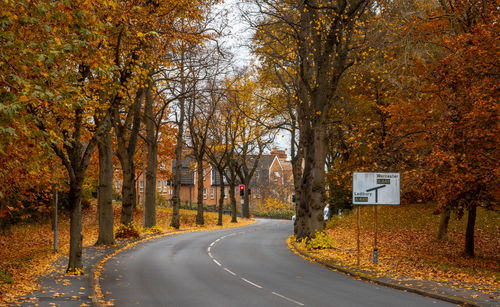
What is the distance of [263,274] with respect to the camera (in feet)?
52.7

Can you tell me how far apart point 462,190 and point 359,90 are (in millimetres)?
19725

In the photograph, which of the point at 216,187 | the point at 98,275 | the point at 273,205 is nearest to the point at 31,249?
the point at 98,275

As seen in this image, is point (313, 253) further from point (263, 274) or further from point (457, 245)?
point (457, 245)

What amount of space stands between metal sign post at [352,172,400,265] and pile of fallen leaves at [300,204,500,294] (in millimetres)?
2340

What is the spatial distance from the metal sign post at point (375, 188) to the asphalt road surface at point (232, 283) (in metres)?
2.93

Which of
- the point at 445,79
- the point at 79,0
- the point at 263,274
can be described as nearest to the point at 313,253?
the point at 263,274

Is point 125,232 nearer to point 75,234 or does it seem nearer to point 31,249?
point 31,249

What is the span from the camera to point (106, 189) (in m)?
22.8

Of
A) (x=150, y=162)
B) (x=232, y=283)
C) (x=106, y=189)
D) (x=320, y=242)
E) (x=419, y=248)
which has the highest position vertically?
(x=150, y=162)

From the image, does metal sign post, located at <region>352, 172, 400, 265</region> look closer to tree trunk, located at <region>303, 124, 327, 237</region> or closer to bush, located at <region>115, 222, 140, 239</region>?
tree trunk, located at <region>303, 124, 327, 237</region>

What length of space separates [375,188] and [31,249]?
16.7 metres

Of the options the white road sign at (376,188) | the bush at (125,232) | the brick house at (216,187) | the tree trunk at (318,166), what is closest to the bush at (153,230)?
the bush at (125,232)

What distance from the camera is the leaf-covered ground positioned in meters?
12.4

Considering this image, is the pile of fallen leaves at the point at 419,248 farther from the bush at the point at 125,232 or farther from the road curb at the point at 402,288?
the bush at the point at 125,232
